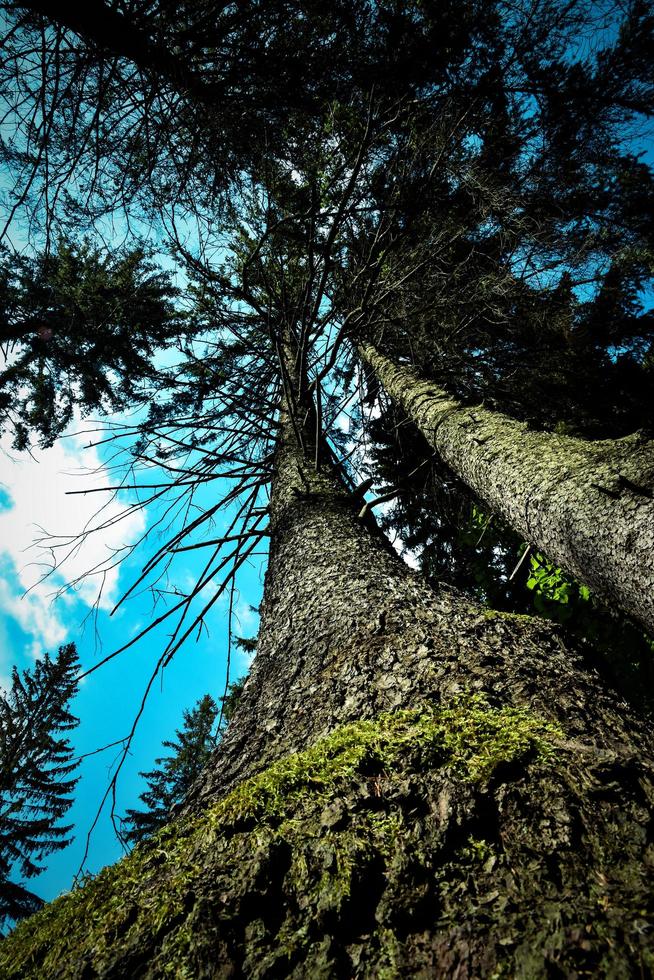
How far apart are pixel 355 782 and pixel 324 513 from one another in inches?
66.9

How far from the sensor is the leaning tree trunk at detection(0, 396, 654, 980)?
577 millimetres

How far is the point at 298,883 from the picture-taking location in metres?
0.69

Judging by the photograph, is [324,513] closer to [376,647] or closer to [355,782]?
[376,647]

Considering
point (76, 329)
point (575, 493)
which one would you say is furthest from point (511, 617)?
point (76, 329)

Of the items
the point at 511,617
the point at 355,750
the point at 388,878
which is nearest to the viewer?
the point at 388,878

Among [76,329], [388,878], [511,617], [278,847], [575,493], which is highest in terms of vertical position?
[76,329]

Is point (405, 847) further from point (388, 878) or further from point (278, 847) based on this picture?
point (278, 847)

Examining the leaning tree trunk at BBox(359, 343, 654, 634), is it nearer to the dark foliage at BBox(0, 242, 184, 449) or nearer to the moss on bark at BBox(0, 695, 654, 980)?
the moss on bark at BBox(0, 695, 654, 980)

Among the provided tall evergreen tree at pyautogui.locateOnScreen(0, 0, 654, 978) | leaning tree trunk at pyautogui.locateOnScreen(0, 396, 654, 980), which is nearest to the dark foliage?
tall evergreen tree at pyautogui.locateOnScreen(0, 0, 654, 978)

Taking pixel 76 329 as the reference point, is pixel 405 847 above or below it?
below

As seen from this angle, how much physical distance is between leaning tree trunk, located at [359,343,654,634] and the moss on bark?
713 millimetres

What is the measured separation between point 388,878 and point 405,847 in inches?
2.2

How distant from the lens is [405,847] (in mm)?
713

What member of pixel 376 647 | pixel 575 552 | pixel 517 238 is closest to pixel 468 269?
pixel 517 238
